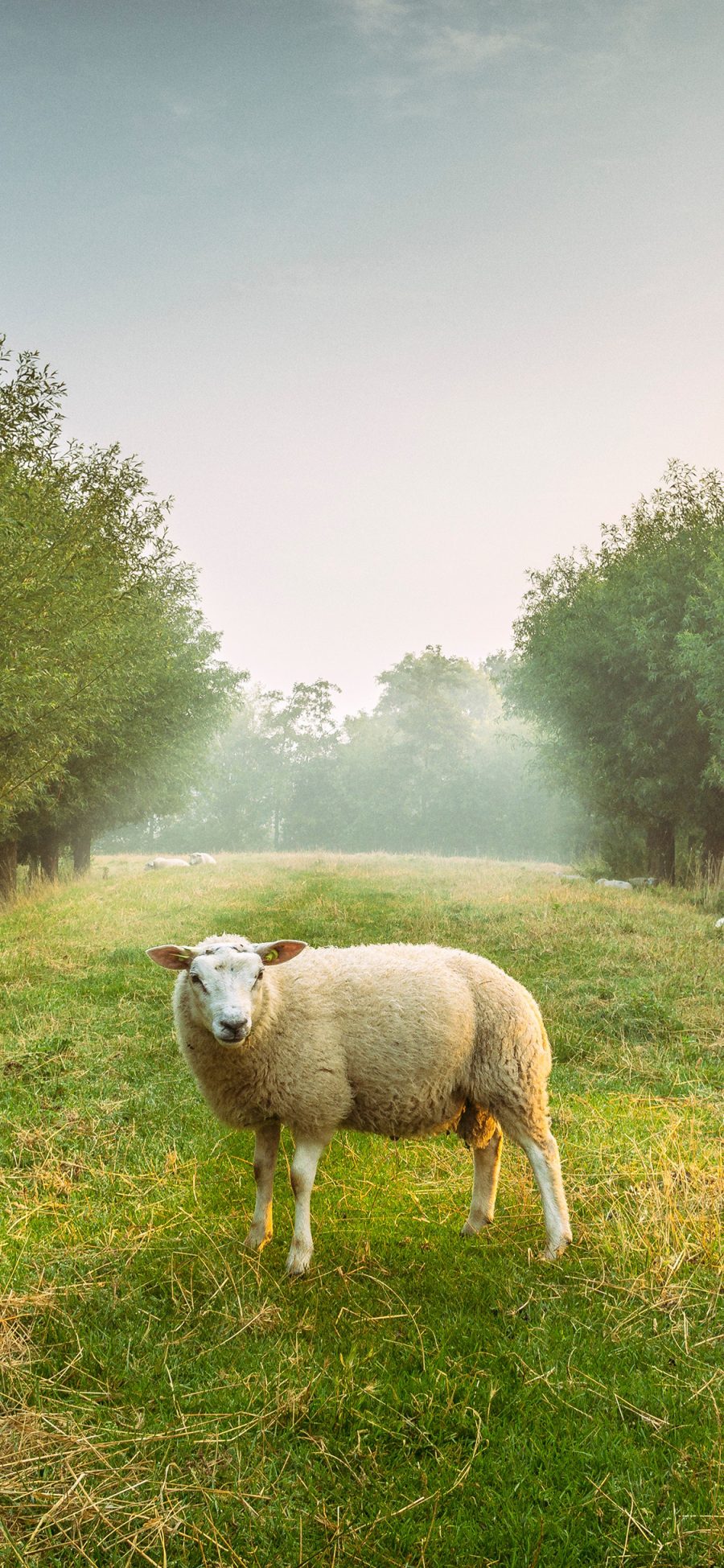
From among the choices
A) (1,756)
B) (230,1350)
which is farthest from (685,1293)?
(1,756)

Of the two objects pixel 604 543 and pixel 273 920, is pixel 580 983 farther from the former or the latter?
pixel 604 543

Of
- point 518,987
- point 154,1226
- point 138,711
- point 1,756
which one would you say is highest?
point 138,711

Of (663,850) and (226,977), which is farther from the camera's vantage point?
(663,850)

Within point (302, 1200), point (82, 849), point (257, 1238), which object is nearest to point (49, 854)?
point (82, 849)

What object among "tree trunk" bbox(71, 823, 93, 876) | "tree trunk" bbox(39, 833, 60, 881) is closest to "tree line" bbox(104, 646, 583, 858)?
"tree trunk" bbox(71, 823, 93, 876)

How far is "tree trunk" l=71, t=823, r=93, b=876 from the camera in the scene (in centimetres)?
2912

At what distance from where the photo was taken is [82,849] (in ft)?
100

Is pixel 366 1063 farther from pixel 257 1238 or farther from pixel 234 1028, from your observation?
pixel 257 1238

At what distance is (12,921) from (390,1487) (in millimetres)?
14405

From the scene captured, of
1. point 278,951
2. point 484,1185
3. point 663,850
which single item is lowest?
point 484,1185

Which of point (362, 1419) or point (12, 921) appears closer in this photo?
point (362, 1419)

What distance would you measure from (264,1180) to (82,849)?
90.5 ft

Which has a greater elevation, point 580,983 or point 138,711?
point 138,711

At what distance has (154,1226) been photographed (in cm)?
480
